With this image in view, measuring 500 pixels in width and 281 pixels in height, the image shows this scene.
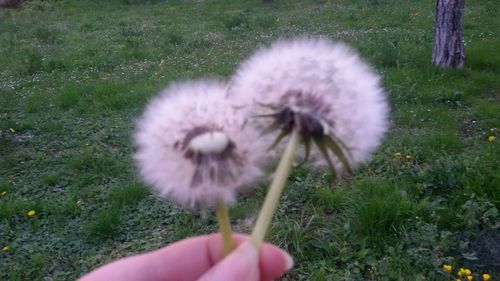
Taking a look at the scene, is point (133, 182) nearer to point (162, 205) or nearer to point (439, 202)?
point (162, 205)

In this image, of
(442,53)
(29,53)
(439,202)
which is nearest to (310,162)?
(439,202)

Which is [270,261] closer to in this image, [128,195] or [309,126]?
[309,126]

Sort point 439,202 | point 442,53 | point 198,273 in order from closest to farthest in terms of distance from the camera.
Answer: point 198,273 < point 439,202 < point 442,53

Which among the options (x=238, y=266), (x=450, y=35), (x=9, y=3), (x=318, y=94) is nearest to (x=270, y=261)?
(x=238, y=266)

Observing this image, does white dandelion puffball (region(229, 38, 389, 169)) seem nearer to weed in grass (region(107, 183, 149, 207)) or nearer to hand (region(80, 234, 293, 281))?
hand (region(80, 234, 293, 281))

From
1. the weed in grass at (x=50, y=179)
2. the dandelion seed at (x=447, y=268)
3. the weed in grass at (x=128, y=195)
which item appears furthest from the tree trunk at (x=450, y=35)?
the weed in grass at (x=50, y=179)

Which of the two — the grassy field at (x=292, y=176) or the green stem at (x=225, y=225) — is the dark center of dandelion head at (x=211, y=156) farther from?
the grassy field at (x=292, y=176)
